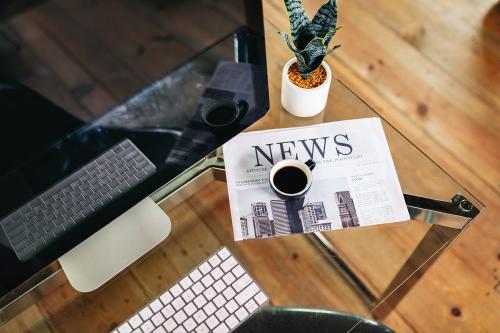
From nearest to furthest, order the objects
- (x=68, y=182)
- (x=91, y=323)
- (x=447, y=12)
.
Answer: (x=68, y=182), (x=91, y=323), (x=447, y=12)

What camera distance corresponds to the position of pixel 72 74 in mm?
607

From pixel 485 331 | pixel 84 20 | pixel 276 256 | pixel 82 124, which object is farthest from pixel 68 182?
pixel 485 331

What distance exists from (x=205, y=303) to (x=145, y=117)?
1.08 ft

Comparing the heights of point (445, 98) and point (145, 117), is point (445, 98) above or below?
below

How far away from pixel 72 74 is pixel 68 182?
0.18 meters

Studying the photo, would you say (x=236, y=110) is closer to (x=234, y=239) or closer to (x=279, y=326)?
(x=234, y=239)

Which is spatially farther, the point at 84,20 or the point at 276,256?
the point at 276,256

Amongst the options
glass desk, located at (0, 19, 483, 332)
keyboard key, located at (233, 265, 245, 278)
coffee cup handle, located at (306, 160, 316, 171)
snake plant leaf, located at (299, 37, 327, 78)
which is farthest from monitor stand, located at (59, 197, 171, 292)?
snake plant leaf, located at (299, 37, 327, 78)

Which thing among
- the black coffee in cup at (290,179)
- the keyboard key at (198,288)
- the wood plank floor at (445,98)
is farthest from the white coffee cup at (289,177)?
the wood plank floor at (445,98)

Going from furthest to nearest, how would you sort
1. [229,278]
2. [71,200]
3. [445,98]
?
[445,98], [229,278], [71,200]

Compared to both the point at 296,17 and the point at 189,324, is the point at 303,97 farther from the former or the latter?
the point at 189,324

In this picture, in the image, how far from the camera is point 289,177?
2.81ft

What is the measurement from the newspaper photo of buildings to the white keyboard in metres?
0.08

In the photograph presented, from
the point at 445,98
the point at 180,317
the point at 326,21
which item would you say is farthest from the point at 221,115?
the point at 445,98
